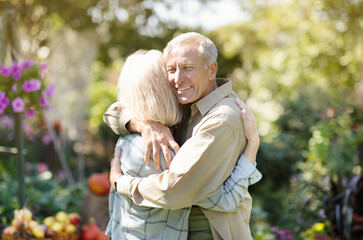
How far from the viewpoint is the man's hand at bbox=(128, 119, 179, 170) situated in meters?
1.91

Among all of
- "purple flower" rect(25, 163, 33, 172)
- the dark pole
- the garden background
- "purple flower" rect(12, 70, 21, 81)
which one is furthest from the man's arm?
"purple flower" rect(25, 163, 33, 172)

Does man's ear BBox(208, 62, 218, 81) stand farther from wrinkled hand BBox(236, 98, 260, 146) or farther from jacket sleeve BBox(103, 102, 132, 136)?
jacket sleeve BBox(103, 102, 132, 136)

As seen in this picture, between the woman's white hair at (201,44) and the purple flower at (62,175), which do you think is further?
the purple flower at (62,175)

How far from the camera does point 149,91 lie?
6.32ft

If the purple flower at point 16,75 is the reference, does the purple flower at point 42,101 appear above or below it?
below

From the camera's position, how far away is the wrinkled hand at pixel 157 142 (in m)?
1.91

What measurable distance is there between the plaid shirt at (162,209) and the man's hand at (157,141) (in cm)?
3

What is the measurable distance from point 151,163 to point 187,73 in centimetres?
45

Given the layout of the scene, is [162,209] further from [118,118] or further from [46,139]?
[46,139]

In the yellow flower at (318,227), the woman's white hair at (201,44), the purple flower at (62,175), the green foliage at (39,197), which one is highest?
the woman's white hair at (201,44)

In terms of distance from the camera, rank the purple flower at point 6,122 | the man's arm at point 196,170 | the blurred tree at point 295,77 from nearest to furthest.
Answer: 1. the man's arm at point 196,170
2. the purple flower at point 6,122
3. the blurred tree at point 295,77

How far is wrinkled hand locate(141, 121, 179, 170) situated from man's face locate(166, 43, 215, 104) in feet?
0.55

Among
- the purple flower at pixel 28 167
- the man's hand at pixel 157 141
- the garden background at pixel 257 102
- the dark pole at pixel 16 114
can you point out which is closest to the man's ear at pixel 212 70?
the man's hand at pixel 157 141

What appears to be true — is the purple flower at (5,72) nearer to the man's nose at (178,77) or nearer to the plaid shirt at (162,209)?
the plaid shirt at (162,209)
